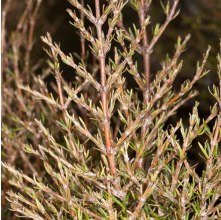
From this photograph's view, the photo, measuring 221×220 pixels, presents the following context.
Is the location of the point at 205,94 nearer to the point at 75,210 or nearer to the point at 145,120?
the point at 145,120

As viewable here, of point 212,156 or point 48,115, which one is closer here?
point 212,156

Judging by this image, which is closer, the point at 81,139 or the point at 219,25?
the point at 81,139

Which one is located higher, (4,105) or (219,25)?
(219,25)

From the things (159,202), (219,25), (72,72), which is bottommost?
(72,72)

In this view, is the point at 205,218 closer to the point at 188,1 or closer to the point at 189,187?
the point at 189,187

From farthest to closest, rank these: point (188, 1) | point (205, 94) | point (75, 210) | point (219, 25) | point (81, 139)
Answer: point (188, 1)
point (219, 25)
point (205, 94)
point (81, 139)
point (75, 210)

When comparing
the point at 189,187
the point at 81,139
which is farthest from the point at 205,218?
the point at 81,139

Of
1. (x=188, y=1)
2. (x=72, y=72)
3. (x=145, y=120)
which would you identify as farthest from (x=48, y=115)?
(x=188, y=1)

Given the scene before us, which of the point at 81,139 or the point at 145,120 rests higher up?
the point at 145,120

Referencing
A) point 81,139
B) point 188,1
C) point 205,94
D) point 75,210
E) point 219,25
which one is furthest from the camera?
point 188,1
